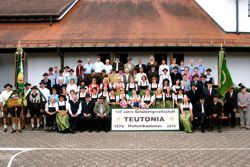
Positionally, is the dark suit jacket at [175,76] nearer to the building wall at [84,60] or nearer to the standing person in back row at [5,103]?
the building wall at [84,60]

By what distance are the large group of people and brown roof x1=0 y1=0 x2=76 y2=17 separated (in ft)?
22.8

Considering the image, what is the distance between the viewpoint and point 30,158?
35.9ft

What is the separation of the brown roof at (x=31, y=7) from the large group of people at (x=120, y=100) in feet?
22.8

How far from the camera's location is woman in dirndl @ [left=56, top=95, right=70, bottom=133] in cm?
1566

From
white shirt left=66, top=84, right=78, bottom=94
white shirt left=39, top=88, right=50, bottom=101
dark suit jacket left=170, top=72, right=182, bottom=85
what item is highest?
dark suit jacket left=170, top=72, right=182, bottom=85

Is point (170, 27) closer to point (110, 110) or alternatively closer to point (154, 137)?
point (110, 110)

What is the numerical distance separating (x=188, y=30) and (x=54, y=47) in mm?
7360

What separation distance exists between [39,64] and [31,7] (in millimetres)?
4476

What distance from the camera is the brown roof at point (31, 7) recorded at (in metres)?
22.9

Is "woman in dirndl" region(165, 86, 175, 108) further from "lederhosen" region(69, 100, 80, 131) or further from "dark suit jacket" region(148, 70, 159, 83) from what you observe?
"lederhosen" region(69, 100, 80, 131)

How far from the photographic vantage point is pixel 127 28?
21578 millimetres

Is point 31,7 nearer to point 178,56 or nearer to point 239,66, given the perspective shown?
point 178,56

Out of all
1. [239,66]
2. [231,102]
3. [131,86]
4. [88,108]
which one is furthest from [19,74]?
[239,66]

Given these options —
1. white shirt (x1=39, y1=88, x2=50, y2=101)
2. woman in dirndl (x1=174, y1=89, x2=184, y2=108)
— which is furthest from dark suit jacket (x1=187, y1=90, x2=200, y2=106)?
white shirt (x1=39, y1=88, x2=50, y2=101)
